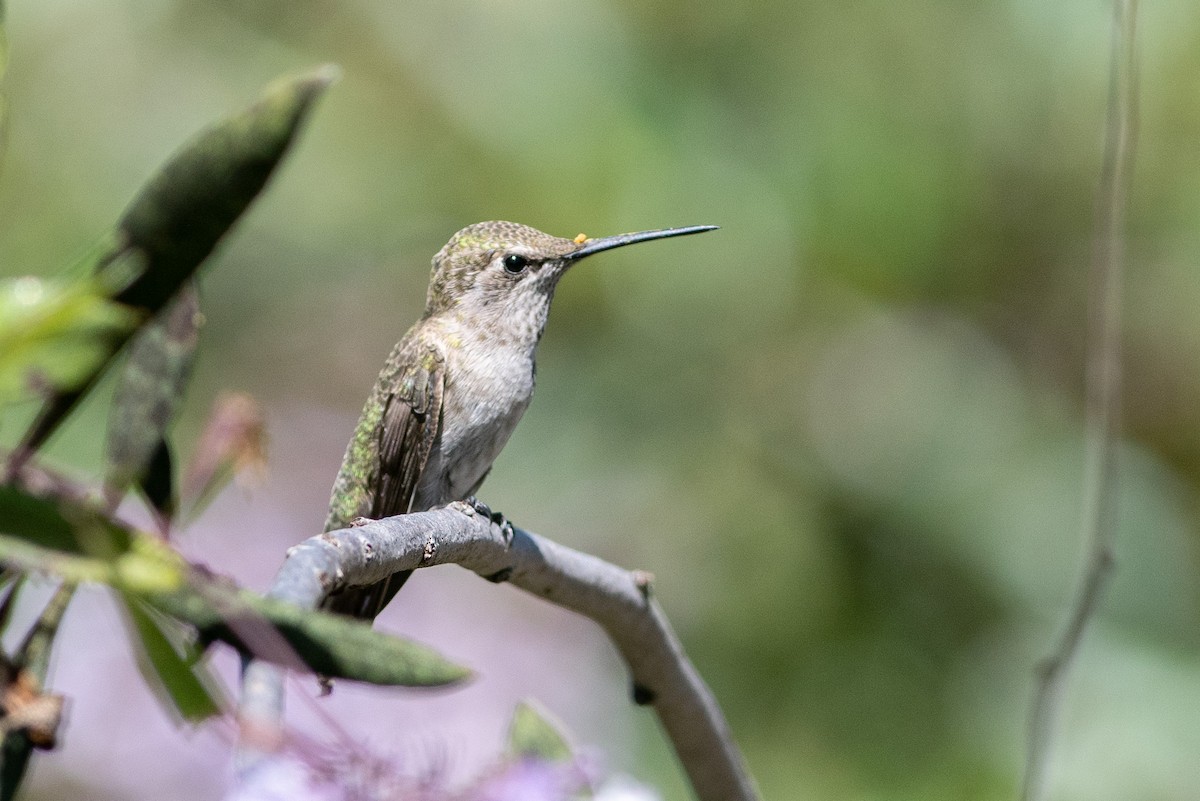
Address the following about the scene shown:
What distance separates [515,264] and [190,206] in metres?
1.34

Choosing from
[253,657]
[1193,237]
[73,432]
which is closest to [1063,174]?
[1193,237]

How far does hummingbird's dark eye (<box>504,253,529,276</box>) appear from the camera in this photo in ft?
6.59

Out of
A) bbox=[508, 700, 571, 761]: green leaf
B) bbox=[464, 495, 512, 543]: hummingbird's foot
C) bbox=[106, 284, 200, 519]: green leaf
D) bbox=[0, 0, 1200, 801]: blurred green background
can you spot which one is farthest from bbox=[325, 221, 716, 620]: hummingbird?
bbox=[106, 284, 200, 519]: green leaf

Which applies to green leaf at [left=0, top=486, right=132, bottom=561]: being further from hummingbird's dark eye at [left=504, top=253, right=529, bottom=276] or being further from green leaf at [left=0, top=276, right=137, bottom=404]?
hummingbird's dark eye at [left=504, top=253, right=529, bottom=276]

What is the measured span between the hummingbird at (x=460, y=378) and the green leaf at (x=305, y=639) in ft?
4.33

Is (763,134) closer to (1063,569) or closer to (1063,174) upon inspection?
(1063,174)

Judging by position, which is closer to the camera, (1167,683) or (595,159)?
(1167,683)

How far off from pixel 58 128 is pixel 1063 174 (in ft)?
8.61

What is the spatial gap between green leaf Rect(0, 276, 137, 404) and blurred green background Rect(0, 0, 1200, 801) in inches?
92.9

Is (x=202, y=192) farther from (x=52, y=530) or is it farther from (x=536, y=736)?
(x=536, y=736)

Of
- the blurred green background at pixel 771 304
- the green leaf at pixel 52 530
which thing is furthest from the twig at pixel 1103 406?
the green leaf at pixel 52 530

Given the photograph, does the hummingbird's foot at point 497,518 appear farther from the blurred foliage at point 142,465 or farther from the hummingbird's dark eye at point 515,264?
the blurred foliage at point 142,465

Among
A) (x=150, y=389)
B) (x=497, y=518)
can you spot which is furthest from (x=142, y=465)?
(x=497, y=518)

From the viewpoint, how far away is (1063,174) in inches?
137
